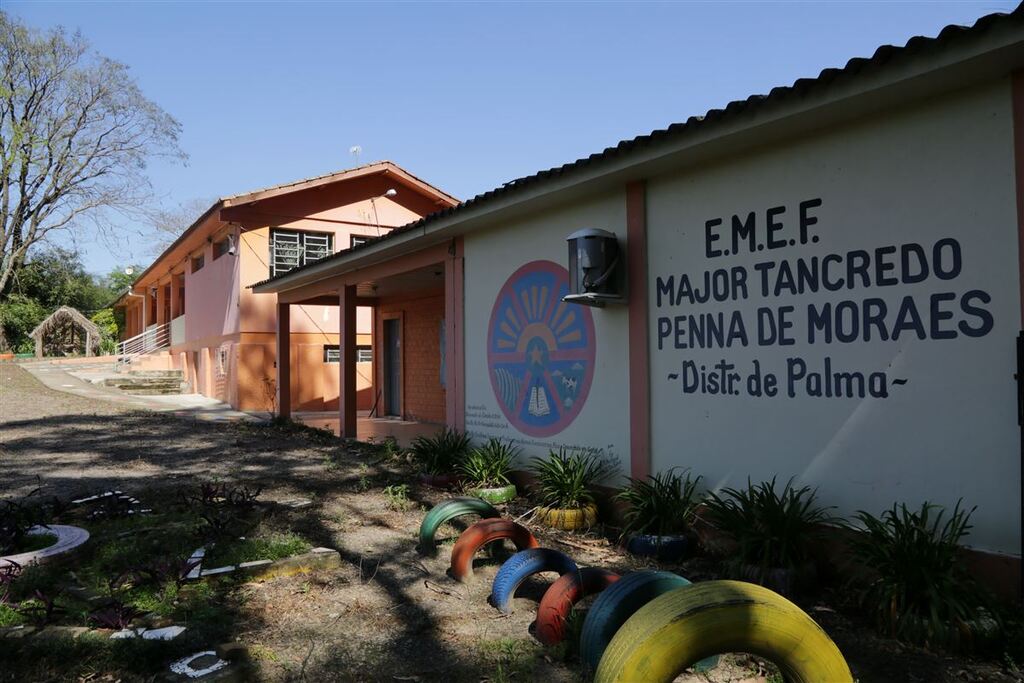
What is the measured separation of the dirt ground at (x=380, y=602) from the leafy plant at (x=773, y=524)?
0.34m

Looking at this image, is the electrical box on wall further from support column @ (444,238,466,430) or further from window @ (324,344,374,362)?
window @ (324,344,374,362)

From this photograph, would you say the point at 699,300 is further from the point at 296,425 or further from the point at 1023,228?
the point at 296,425

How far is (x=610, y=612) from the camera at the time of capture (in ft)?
10.7

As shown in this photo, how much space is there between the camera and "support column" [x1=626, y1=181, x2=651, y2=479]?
616 cm

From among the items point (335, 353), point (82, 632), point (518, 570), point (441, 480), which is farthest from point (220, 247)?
point (518, 570)

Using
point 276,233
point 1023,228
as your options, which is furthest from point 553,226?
point 276,233

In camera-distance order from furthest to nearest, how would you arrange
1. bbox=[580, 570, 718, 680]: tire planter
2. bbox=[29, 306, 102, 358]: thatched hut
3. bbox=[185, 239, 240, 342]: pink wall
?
bbox=[29, 306, 102, 358]: thatched hut < bbox=[185, 239, 240, 342]: pink wall < bbox=[580, 570, 718, 680]: tire planter

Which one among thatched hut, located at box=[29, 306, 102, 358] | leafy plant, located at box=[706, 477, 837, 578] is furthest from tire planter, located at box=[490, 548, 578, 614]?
thatched hut, located at box=[29, 306, 102, 358]

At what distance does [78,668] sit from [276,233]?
52.5 feet

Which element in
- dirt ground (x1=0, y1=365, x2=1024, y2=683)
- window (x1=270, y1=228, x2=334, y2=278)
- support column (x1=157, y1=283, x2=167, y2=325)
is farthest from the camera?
support column (x1=157, y1=283, x2=167, y2=325)

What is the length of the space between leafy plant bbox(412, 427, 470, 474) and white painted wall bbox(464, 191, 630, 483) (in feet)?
0.78

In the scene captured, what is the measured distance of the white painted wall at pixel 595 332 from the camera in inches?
257

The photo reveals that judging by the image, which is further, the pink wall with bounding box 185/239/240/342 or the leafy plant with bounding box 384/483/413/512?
the pink wall with bounding box 185/239/240/342

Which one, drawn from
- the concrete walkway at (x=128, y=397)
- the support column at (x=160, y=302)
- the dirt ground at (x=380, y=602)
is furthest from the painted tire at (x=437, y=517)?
the support column at (x=160, y=302)
